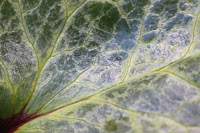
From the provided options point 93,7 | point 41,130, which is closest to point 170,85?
point 93,7

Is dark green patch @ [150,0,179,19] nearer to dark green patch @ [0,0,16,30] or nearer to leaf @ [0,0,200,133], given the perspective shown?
leaf @ [0,0,200,133]

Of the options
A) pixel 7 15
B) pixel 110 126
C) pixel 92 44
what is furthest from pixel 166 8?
pixel 7 15

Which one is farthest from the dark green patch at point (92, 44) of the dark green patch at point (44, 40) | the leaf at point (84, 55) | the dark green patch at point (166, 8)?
the dark green patch at point (166, 8)

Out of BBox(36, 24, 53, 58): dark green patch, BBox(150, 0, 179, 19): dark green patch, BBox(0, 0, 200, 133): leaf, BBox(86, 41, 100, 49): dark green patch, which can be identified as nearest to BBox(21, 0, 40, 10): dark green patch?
BBox(0, 0, 200, 133): leaf

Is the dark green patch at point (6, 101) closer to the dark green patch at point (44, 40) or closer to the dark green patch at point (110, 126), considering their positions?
the dark green patch at point (44, 40)

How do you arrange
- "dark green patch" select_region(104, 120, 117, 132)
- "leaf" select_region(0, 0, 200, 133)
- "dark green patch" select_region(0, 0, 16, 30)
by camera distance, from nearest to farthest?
"dark green patch" select_region(104, 120, 117, 132), "leaf" select_region(0, 0, 200, 133), "dark green patch" select_region(0, 0, 16, 30)

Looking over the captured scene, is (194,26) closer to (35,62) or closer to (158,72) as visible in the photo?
(158,72)

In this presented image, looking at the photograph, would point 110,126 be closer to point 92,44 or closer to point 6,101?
point 92,44

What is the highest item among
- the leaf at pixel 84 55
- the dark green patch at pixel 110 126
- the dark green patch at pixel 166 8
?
the dark green patch at pixel 166 8
